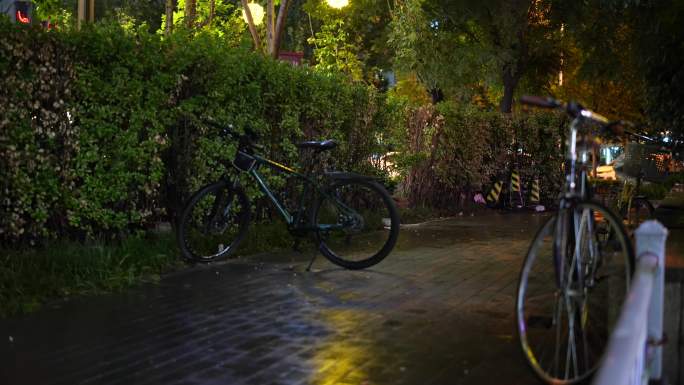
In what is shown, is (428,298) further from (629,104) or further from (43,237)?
(629,104)

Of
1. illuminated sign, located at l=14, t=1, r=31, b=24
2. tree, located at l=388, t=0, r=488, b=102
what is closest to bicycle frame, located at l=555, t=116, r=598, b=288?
illuminated sign, located at l=14, t=1, r=31, b=24

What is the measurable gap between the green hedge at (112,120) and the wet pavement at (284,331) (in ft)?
3.39

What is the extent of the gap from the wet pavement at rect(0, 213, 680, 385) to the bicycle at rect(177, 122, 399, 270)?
0.78ft

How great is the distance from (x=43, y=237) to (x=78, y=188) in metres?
0.53

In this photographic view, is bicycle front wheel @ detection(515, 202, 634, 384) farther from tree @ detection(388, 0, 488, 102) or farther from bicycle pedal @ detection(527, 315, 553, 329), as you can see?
tree @ detection(388, 0, 488, 102)

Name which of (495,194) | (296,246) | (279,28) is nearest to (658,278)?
(296,246)

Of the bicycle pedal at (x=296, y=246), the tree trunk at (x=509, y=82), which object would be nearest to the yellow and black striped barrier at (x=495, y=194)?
the tree trunk at (x=509, y=82)

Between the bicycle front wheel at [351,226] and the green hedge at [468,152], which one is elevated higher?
the green hedge at [468,152]

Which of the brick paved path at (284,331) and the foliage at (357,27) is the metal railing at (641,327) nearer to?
the brick paved path at (284,331)

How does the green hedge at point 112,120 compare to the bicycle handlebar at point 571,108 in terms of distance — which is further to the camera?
the green hedge at point 112,120

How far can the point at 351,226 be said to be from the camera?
8.51 meters

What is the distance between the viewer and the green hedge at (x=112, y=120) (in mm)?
7285

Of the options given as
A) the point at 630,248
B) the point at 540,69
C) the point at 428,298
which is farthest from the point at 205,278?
the point at 540,69

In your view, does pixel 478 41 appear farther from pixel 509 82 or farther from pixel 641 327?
pixel 641 327
